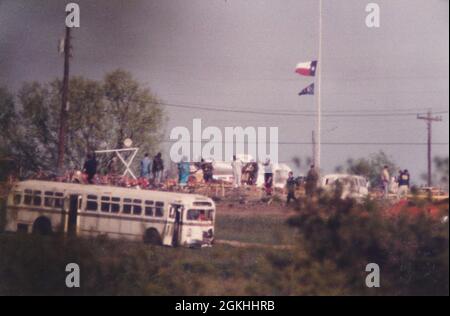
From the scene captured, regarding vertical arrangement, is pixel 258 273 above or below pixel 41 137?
below

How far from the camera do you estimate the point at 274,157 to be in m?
7.57

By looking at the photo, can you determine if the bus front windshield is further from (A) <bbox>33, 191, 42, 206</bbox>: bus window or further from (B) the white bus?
(A) <bbox>33, 191, 42, 206</bbox>: bus window

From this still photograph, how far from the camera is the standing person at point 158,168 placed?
24.9 feet

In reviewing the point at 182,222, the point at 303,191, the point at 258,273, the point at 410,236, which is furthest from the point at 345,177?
the point at 182,222

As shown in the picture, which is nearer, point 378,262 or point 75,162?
point 378,262

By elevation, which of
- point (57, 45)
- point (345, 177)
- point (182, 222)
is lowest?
point (182, 222)

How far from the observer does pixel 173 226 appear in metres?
7.42

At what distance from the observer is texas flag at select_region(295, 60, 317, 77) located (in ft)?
24.9

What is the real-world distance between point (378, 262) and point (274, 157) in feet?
5.43

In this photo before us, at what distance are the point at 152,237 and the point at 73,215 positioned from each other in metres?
0.98

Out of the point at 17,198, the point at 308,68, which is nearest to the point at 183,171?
the point at 308,68

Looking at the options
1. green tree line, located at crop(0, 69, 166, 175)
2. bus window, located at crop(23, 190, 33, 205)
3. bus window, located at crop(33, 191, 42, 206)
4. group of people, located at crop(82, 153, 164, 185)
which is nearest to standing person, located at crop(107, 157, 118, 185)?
group of people, located at crop(82, 153, 164, 185)
